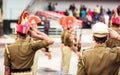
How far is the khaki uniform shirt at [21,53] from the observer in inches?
214

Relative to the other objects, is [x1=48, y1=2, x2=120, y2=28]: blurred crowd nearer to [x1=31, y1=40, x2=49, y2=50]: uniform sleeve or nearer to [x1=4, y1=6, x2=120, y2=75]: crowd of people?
[x1=4, y1=6, x2=120, y2=75]: crowd of people

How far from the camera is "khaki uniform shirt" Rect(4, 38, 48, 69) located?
5426 mm

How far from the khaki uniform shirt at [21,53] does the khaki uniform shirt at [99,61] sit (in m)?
1.29

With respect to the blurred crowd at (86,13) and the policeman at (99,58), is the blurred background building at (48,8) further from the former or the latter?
the policeman at (99,58)

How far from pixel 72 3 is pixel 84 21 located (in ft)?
11.1

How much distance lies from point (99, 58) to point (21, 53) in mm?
1586

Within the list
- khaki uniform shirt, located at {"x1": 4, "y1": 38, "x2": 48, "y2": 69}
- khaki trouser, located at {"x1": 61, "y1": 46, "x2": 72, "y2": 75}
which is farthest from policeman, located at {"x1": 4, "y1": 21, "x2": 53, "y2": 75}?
khaki trouser, located at {"x1": 61, "y1": 46, "x2": 72, "y2": 75}

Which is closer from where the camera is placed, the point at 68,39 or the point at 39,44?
the point at 39,44

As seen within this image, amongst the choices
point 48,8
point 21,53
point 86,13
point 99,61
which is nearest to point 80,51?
point 21,53

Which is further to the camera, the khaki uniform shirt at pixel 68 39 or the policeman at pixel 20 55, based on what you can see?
the khaki uniform shirt at pixel 68 39

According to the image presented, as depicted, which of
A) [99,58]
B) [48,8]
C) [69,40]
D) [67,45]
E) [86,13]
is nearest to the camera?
[99,58]

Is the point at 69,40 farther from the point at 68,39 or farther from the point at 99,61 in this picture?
the point at 99,61

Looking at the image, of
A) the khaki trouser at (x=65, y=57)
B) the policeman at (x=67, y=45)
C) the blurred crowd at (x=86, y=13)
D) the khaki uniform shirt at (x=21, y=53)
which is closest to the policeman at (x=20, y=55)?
the khaki uniform shirt at (x=21, y=53)

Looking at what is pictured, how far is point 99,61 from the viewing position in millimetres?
4289
